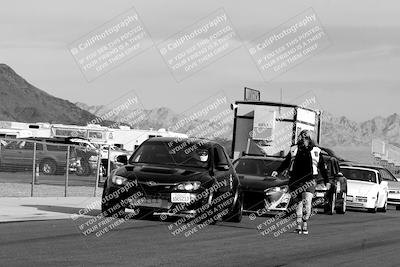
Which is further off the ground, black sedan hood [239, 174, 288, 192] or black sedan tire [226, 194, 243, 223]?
black sedan hood [239, 174, 288, 192]

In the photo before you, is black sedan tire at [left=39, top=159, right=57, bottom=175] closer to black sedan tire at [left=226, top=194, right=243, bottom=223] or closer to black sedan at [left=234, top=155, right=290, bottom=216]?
black sedan at [left=234, top=155, right=290, bottom=216]

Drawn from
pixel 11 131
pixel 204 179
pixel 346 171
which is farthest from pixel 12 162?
pixel 11 131

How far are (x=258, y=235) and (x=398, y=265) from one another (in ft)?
12.5

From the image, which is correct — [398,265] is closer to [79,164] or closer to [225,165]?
[225,165]

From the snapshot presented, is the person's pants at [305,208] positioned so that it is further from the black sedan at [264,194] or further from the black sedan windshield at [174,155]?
the black sedan at [264,194]

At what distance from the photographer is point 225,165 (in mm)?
17109

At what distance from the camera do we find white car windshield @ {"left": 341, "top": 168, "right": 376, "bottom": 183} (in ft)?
94.1

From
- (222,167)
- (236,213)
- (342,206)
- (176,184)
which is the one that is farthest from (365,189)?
(176,184)

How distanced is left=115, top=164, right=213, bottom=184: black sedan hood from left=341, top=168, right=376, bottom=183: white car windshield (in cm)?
1289

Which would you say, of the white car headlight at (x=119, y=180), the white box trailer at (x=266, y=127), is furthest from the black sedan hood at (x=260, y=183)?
the white box trailer at (x=266, y=127)

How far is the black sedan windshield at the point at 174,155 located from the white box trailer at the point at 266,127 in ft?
36.4

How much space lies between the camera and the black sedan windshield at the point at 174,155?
1720 cm

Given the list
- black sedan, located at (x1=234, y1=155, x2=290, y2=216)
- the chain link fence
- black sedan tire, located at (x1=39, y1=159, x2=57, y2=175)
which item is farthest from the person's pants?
black sedan tire, located at (x1=39, y1=159, x2=57, y2=175)

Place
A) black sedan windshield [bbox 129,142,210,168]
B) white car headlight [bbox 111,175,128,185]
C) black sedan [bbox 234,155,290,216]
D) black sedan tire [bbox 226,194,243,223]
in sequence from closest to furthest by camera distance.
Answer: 1. white car headlight [bbox 111,175,128,185]
2. black sedan windshield [bbox 129,142,210,168]
3. black sedan tire [bbox 226,194,243,223]
4. black sedan [bbox 234,155,290,216]
